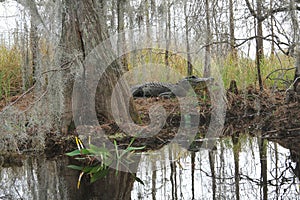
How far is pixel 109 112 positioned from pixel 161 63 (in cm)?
295

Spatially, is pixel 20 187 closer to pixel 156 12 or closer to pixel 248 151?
pixel 248 151

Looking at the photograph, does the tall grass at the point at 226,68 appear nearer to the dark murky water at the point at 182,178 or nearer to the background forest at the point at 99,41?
the background forest at the point at 99,41

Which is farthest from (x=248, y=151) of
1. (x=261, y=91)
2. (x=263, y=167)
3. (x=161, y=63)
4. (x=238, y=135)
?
(x=161, y=63)

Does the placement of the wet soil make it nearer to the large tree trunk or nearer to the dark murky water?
the large tree trunk

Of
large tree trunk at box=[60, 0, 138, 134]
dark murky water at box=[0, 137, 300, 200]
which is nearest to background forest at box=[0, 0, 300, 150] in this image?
large tree trunk at box=[60, 0, 138, 134]

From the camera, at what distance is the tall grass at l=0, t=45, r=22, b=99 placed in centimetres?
640

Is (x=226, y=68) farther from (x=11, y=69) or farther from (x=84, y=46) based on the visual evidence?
(x=11, y=69)

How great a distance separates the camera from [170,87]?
6.41 m

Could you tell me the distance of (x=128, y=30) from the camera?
6918 millimetres

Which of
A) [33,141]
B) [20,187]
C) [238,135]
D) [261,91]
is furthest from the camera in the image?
[261,91]

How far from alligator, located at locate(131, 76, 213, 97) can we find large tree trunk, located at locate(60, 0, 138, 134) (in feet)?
6.31

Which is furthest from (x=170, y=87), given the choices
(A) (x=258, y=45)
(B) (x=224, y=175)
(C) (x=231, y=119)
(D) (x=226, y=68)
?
(B) (x=224, y=175)

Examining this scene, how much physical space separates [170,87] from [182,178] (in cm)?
391

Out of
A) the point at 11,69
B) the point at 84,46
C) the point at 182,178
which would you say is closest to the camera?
the point at 182,178
